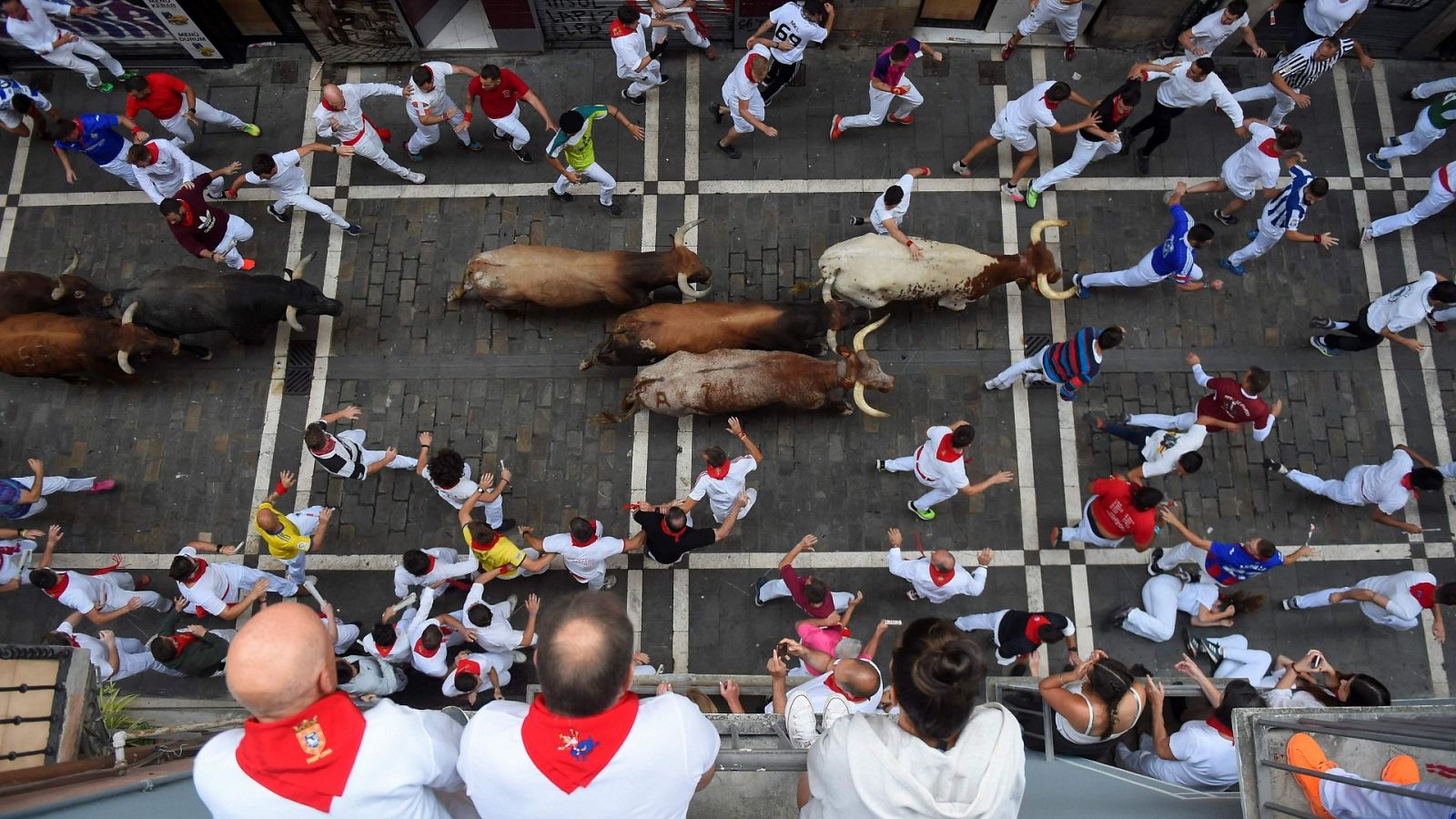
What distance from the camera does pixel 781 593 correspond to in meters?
9.43

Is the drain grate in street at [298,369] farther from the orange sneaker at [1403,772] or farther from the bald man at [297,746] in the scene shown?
the orange sneaker at [1403,772]

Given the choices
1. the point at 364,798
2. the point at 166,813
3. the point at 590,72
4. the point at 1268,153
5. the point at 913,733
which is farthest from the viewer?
the point at 590,72

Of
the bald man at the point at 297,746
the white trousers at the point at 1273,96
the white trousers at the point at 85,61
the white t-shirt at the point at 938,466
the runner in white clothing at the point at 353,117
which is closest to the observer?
the bald man at the point at 297,746

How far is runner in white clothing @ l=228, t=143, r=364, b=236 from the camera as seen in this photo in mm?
9664

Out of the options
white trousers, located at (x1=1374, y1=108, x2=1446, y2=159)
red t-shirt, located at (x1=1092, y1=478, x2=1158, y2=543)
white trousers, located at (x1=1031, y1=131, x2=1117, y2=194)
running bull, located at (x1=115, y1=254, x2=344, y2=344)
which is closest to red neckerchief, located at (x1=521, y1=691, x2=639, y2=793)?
red t-shirt, located at (x1=1092, y1=478, x2=1158, y2=543)

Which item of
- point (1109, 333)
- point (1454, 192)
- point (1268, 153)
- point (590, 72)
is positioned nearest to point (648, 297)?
point (590, 72)

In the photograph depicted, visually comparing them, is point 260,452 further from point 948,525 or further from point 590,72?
point 948,525

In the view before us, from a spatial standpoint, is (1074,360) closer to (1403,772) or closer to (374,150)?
(1403,772)

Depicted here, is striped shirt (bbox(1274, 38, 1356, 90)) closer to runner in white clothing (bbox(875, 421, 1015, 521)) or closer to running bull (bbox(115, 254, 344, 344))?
runner in white clothing (bbox(875, 421, 1015, 521))

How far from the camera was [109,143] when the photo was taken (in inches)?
403

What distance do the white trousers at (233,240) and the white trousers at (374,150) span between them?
1.80 m

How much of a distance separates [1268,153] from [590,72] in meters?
9.40

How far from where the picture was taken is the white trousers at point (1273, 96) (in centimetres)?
1114

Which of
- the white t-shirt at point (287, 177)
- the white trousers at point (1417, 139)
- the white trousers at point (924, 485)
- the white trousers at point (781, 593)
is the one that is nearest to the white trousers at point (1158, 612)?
the white trousers at point (924, 485)
